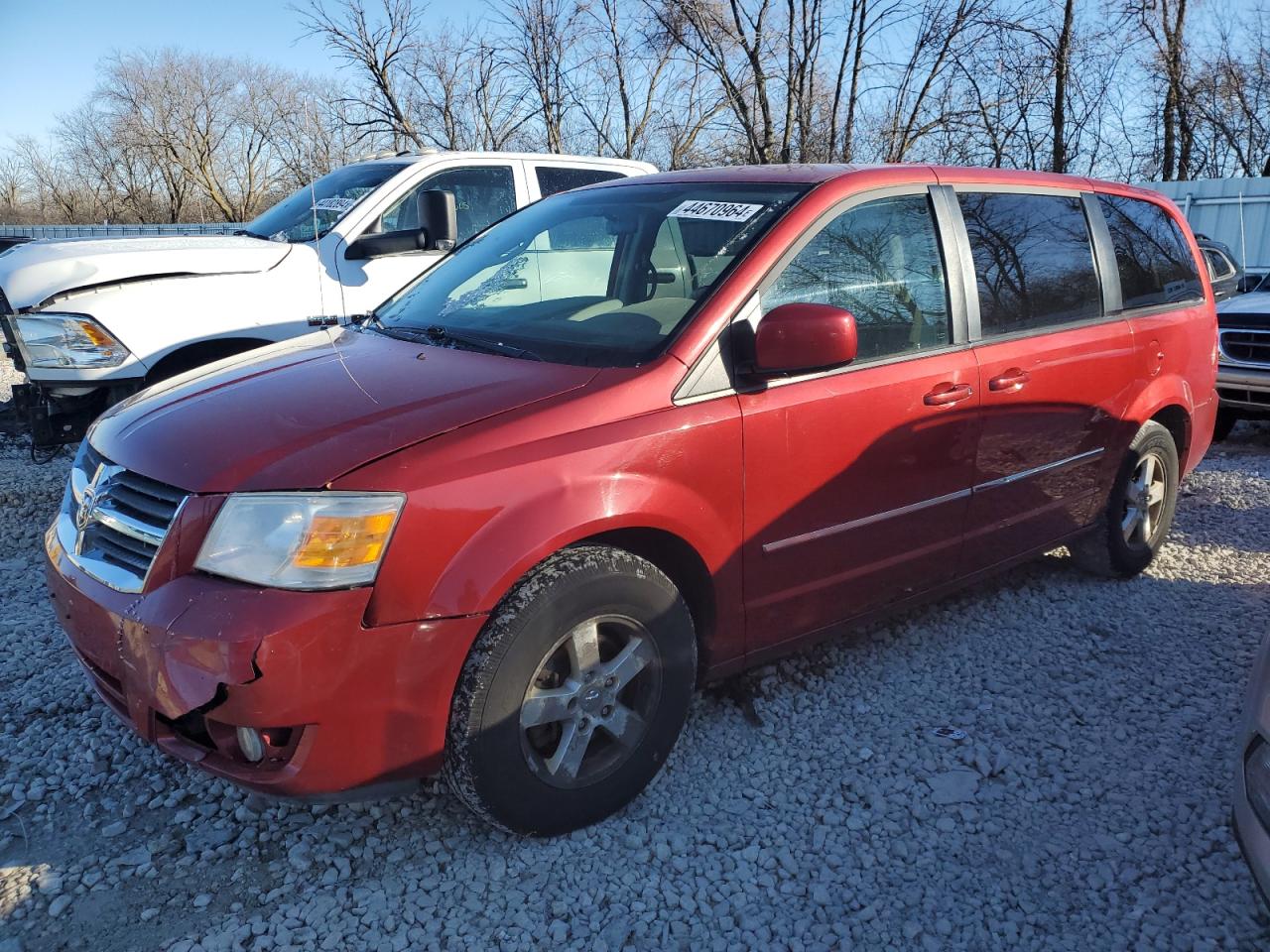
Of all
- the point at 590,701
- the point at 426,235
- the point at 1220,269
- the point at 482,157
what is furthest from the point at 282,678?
the point at 1220,269

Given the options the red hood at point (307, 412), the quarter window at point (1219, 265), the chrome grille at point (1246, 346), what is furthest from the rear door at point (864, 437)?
the chrome grille at point (1246, 346)

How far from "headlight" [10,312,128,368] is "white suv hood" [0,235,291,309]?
11 cm

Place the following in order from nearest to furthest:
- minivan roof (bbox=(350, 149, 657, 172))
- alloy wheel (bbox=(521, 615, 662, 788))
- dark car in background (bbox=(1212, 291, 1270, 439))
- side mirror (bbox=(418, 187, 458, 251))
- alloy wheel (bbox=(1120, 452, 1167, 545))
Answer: alloy wheel (bbox=(521, 615, 662, 788))
alloy wheel (bbox=(1120, 452, 1167, 545))
side mirror (bbox=(418, 187, 458, 251))
minivan roof (bbox=(350, 149, 657, 172))
dark car in background (bbox=(1212, 291, 1270, 439))

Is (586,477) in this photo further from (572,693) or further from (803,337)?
(803,337)

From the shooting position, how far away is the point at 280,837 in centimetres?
258

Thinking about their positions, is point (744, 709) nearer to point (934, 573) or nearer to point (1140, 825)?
point (934, 573)

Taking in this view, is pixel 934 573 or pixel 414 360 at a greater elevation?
pixel 414 360

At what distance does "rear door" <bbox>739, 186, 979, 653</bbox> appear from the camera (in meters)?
2.83

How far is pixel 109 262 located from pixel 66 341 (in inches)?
17.7

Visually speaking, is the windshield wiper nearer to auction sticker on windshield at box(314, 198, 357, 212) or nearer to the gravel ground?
the gravel ground

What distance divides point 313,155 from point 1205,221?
17289 millimetres

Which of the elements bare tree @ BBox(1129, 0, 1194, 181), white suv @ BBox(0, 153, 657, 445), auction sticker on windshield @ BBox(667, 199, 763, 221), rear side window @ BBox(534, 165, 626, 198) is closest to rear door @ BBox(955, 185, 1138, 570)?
auction sticker on windshield @ BBox(667, 199, 763, 221)

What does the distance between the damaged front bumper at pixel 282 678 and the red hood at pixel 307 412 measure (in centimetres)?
29

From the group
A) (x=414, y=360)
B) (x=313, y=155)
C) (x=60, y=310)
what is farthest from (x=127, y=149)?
(x=414, y=360)
